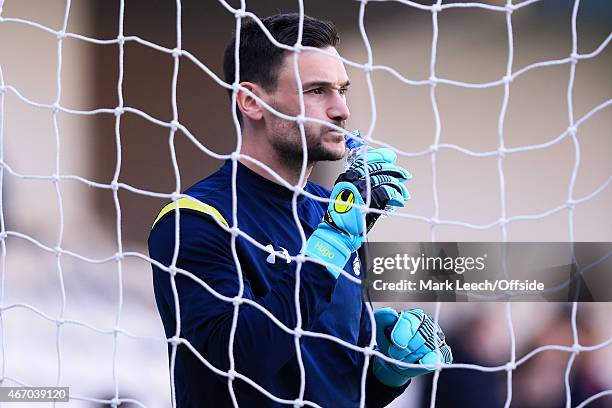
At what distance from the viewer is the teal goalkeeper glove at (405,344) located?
4.40ft

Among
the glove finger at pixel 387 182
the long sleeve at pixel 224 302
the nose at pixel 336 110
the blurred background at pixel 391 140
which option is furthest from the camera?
the blurred background at pixel 391 140

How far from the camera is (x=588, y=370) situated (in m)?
2.40

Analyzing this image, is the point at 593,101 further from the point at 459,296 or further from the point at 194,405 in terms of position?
the point at 194,405

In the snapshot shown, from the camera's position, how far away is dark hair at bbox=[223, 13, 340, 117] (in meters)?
1.40

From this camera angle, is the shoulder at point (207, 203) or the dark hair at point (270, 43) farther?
the dark hair at point (270, 43)

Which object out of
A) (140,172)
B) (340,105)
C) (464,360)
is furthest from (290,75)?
(464,360)

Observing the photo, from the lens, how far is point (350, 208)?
1163 mm

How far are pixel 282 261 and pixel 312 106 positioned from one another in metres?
0.24

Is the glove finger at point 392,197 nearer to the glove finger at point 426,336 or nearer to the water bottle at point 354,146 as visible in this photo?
the water bottle at point 354,146

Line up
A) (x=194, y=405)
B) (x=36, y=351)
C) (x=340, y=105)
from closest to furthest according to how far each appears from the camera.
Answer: (x=194, y=405) → (x=340, y=105) → (x=36, y=351)

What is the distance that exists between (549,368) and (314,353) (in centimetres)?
134

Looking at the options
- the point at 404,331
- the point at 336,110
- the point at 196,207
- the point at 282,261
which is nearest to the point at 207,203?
the point at 196,207

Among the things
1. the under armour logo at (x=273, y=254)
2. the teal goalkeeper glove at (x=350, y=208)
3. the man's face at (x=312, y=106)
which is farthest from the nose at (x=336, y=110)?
the under armour logo at (x=273, y=254)

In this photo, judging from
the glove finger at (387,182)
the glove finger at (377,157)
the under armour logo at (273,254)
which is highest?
the glove finger at (377,157)
